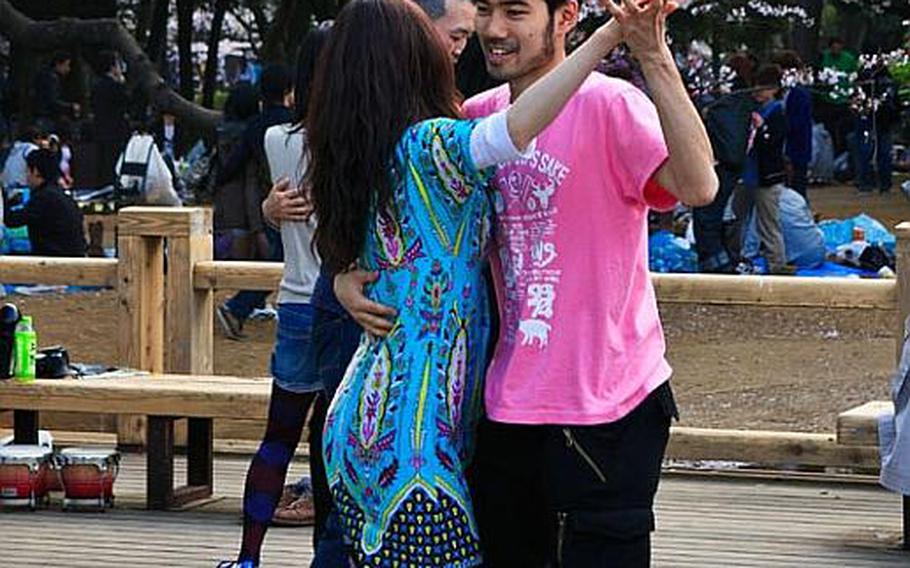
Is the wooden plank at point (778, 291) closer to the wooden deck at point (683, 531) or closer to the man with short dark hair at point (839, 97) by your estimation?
the wooden deck at point (683, 531)

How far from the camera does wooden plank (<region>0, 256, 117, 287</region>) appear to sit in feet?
29.5

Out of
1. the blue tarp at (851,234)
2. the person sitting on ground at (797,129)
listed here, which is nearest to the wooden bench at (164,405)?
the blue tarp at (851,234)

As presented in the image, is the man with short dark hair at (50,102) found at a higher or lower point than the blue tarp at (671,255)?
higher

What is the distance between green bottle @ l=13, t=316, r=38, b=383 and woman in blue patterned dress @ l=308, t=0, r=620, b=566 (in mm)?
4038

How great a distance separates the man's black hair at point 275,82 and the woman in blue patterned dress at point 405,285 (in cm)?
477

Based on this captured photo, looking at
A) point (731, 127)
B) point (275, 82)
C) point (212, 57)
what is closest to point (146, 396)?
point (275, 82)

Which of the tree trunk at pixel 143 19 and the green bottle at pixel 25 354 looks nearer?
the green bottle at pixel 25 354

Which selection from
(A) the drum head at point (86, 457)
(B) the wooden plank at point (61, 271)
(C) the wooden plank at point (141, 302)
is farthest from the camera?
(B) the wooden plank at point (61, 271)

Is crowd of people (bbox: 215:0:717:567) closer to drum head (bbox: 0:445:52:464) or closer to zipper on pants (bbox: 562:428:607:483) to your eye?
zipper on pants (bbox: 562:428:607:483)

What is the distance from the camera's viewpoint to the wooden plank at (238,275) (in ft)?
28.2

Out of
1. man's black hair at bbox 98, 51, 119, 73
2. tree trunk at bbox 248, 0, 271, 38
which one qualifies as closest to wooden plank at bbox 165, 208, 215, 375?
man's black hair at bbox 98, 51, 119, 73

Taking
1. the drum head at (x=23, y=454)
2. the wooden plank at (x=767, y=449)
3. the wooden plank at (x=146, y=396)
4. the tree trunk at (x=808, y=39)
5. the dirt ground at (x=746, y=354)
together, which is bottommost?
the dirt ground at (x=746, y=354)

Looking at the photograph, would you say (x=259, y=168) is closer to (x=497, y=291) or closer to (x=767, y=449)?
(x=767, y=449)

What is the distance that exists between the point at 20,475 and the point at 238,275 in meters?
1.30
